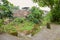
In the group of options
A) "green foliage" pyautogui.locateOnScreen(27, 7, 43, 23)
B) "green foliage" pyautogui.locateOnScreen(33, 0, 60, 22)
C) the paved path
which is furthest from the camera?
"green foliage" pyautogui.locateOnScreen(27, 7, 43, 23)

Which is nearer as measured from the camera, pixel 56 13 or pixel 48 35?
pixel 48 35

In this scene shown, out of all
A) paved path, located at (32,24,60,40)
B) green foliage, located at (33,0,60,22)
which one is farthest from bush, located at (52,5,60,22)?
paved path, located at (32,24,60,40)

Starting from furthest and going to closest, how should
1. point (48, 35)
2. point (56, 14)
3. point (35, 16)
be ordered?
point (35, 16)
point (56, 14)
point (48, 35)

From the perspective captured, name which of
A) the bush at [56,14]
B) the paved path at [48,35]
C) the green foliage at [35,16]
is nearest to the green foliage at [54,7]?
the bush at [56,14]

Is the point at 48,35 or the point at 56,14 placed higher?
the point at 56,14

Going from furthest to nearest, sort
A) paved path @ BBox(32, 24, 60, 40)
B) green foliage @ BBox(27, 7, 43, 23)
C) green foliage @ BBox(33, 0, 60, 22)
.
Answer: green foliage @ BBox(27, 7, 43, 23)
green foliage @ BBox(33, 0, 60, 22)
paved path @ BBox(32, 24, 60, 40)

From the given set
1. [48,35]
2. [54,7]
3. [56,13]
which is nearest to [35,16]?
[54,7]

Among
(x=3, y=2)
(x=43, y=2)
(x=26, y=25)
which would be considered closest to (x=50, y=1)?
(x=43, y=2)

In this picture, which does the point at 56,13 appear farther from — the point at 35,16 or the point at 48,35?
the point at 48,35

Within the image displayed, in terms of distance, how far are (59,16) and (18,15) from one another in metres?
4.53

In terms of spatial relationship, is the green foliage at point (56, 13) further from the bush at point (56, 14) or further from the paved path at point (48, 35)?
the paved path at point (48, 35)

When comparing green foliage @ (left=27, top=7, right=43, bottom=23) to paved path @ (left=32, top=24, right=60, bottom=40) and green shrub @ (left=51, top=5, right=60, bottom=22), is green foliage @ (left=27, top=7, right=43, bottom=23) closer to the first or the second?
green shrub @ (left=51, top=5, right=60, bottom=22)

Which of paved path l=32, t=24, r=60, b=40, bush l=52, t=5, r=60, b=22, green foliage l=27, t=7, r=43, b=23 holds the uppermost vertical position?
bush l=52, t=5, r=60, b=22

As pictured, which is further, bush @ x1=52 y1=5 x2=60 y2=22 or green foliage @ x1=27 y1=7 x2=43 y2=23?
green foliage @ x1=27 y1=7 x2=43 y2=23
